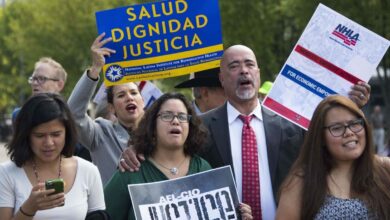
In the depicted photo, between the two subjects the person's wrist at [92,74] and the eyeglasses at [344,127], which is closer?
the eyeglasses at [344,127]

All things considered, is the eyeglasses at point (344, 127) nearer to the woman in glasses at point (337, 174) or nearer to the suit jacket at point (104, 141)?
the woman in glasses at point (337, 174)

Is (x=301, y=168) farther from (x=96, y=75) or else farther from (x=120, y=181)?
(x=96, y=75)

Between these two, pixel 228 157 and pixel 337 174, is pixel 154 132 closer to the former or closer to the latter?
pixel 228 157

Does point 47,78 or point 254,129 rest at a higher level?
point 47,78

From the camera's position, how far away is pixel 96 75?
6.46 m

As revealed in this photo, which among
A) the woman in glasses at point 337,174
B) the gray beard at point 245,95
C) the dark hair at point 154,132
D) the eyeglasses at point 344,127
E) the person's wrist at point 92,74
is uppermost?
the person's wrist at point 92,74

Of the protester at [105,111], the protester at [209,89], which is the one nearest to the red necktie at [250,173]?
the protester at [209,89]

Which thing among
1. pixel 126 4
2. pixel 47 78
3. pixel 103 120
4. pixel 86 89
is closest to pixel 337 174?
pixel 86 89

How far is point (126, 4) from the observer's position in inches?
1253

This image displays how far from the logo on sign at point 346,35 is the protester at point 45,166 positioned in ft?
6.54

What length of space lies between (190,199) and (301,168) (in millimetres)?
734

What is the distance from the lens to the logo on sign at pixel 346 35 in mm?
5945

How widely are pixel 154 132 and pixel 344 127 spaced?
1253mm

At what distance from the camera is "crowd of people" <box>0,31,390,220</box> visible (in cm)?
501
